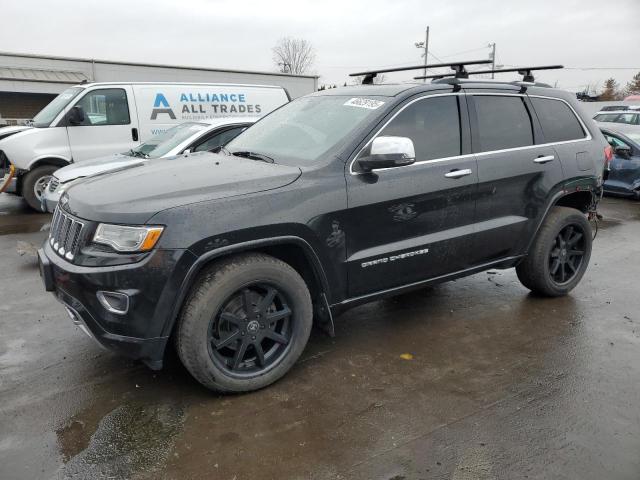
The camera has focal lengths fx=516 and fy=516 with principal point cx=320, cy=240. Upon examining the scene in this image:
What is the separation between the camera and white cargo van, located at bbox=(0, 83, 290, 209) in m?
8.62

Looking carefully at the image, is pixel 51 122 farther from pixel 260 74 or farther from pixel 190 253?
pixel 260 74

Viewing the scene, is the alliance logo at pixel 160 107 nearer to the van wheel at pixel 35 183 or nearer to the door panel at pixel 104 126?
the door panel at pixel 104 126

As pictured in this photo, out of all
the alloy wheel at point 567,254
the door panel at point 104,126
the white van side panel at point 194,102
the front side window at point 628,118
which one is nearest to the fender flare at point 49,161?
the door panel at point 104,126

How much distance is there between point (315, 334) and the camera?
4.11 meters

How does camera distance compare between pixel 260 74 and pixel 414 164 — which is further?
pixel 260 74

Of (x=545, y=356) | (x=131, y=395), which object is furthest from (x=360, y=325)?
(x=131, y=395)

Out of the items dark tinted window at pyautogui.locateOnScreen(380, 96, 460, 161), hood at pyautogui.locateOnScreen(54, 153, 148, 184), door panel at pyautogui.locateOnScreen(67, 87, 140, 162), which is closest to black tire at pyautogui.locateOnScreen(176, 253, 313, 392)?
dark tinted window at pyautogui.locateOnScreen(380, 96, 460, 161)

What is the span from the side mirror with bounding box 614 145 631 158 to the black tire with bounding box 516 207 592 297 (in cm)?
650

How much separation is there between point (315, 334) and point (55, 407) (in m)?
1.87

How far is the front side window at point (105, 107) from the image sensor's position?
8945mm

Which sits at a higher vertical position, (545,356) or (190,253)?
(190,253)

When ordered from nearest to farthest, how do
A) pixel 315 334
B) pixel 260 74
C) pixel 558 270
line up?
pixel 315 334, pixel 558 270, pixel 260 74

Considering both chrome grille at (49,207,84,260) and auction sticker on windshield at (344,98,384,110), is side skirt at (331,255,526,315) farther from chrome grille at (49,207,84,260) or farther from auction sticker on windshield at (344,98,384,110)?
chrome grille at (49,207,84,260)

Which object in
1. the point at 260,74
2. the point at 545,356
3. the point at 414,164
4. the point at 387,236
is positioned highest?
the point at 260,74
